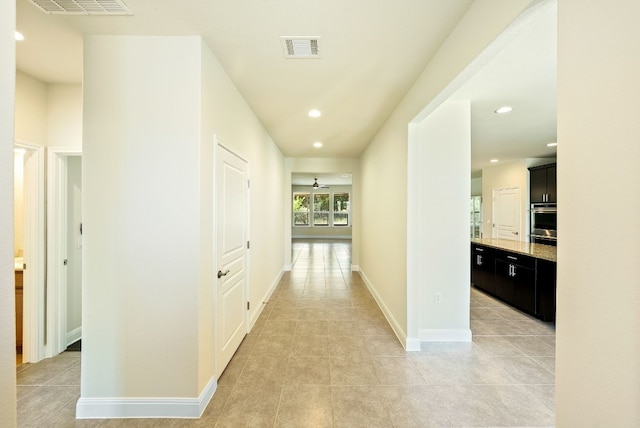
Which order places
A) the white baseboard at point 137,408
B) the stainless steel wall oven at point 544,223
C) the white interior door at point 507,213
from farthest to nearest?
the white interior door at point 507,213 < the stainless steel wall oven at point 544,223 < the white baseboard at point 137,408

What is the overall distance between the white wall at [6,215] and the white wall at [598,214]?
176 cm

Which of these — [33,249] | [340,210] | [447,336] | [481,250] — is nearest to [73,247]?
[33,249]

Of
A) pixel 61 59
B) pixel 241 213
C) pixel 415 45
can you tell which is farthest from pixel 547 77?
pixel 61 59

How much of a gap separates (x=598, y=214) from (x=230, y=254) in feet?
8.39

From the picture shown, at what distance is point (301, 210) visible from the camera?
1434cm

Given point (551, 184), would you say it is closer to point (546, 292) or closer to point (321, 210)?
point (546, 292)

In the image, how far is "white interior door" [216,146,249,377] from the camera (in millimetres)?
2406

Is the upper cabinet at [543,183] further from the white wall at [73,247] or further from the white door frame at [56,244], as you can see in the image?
the white wall at [73,247]

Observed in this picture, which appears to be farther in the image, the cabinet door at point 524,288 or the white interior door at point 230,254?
the cabinet door at point 524,288

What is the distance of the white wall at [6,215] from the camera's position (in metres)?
0.76

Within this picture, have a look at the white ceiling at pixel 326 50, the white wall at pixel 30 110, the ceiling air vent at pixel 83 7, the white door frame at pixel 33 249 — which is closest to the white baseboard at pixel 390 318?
the white ceiling at pixel 326 50

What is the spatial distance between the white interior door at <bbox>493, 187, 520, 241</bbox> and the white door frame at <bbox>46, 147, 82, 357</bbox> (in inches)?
315

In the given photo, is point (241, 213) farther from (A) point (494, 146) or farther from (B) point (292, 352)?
(A) point (494, 146)

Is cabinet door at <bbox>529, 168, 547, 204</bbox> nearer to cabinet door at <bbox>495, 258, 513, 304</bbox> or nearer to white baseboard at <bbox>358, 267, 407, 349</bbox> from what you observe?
cabinet door at <bbox>495, 258, 513, 304</bbox>
